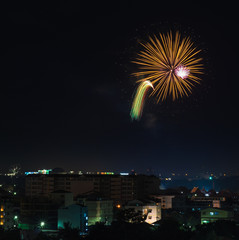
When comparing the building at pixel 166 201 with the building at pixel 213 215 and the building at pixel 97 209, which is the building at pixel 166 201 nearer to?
the building at pixel 97 209

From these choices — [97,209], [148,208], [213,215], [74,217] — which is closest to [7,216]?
[97,209]

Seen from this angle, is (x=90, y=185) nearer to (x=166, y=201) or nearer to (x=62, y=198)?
(x=166, y=201)

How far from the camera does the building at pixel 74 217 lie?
15133mm

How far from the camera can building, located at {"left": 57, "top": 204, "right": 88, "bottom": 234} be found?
15.1m

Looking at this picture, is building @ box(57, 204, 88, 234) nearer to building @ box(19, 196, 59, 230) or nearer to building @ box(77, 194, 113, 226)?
building @ box(19, 196, 59, 230)

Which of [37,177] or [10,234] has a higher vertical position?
[37,177]

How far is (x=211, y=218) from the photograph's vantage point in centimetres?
1686

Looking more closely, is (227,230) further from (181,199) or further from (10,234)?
(181,199)

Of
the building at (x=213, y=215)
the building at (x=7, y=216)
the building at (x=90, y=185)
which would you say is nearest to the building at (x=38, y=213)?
the building at (x=7, y=216)

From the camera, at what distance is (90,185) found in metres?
23.8

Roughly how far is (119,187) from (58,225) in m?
10.1

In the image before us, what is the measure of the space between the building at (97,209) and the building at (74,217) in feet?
5.77

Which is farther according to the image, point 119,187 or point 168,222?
point 119,187

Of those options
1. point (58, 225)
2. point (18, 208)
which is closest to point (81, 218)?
point (58, 225)
